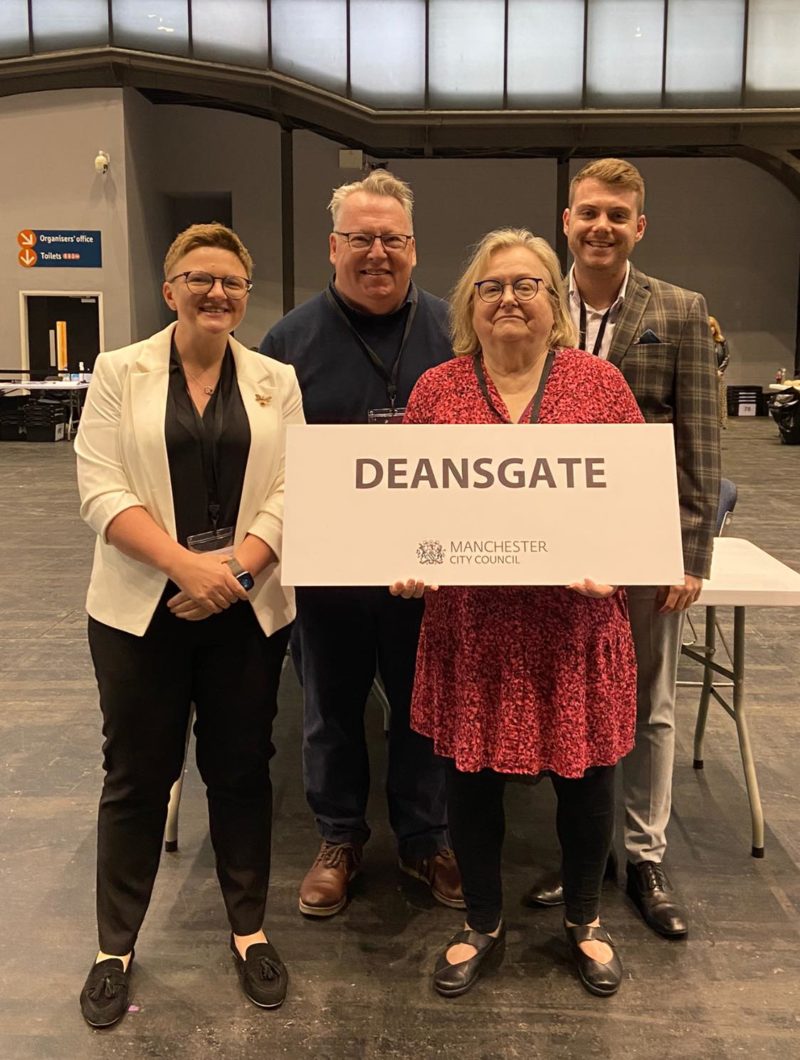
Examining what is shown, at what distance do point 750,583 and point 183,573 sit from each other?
1553 millimetres

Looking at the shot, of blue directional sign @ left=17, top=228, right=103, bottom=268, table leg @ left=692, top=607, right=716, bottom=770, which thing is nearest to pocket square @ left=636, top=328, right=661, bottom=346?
table leg @ left=692, top=607, right=716, bottom=770

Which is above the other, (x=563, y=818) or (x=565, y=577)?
(x=565, y=577)

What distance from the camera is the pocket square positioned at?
2.14m

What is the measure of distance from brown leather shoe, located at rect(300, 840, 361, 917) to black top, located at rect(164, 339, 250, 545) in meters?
1.05

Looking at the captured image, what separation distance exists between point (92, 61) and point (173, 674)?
590 inches

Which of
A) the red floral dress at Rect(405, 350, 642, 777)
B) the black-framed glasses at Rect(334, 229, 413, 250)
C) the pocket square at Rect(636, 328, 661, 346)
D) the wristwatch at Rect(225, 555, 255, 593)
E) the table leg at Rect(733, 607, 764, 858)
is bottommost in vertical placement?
the table leg at Rect(733, 607, 764, 858)

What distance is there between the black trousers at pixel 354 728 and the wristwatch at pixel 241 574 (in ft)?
1.90

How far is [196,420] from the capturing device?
182cm

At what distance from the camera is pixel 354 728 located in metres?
2.46

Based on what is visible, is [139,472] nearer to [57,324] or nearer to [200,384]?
[200,384]

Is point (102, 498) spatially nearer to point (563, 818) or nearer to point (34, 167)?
point (563, 818)

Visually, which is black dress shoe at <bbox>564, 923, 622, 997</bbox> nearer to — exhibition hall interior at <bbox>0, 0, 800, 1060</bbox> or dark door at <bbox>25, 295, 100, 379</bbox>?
exhibition hall interior at <bbox>0, 0, 800, 1060</bbox>

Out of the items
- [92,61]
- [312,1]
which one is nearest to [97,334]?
[92,61]

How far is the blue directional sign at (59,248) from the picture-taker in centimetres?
1495
